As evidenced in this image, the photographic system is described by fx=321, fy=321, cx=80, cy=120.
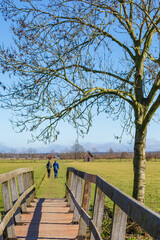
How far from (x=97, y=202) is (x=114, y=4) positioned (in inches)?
222

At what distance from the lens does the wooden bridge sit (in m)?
2.26

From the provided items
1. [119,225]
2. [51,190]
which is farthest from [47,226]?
[51,190]

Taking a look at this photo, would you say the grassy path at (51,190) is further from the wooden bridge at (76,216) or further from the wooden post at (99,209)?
the wooden post at (99,209)

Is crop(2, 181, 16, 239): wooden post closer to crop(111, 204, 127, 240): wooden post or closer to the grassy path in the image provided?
crop(111, 204, 127, 240): wooden post

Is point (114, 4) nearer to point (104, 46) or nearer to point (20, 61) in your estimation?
point (104, 46)

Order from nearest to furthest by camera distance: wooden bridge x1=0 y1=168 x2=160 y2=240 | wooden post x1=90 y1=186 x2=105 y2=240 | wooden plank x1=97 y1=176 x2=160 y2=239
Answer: wooden plank x1=97 y1=176 x2=160 y2=239 < wooden bridge x1=0 y1=168 x2=160 y2=240 < wooden post x1=90 y1=186 x2=105 y2=240

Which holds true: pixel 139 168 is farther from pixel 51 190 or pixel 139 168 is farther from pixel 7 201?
pixel 51 190

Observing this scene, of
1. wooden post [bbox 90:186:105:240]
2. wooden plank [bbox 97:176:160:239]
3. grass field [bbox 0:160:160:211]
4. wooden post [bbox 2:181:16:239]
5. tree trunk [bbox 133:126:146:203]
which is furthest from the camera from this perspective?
grass field [bbox 0:160:160:211]

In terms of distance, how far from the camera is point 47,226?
22.2 ft

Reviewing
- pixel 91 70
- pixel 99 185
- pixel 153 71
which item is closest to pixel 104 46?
pixel 91 70

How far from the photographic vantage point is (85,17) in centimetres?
856

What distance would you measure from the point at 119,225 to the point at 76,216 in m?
4.29

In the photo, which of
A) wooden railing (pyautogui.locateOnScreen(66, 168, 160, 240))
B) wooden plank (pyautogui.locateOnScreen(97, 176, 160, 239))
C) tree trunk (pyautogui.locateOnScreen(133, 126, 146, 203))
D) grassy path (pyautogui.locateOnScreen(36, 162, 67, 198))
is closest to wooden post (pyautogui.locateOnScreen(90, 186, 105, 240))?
wooden railing (pyautogui.locateOnScreen(66, 168, 160, 240))

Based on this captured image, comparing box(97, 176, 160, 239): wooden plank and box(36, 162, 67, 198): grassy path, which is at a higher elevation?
box(97, 176, 160, 239): wooden plank
